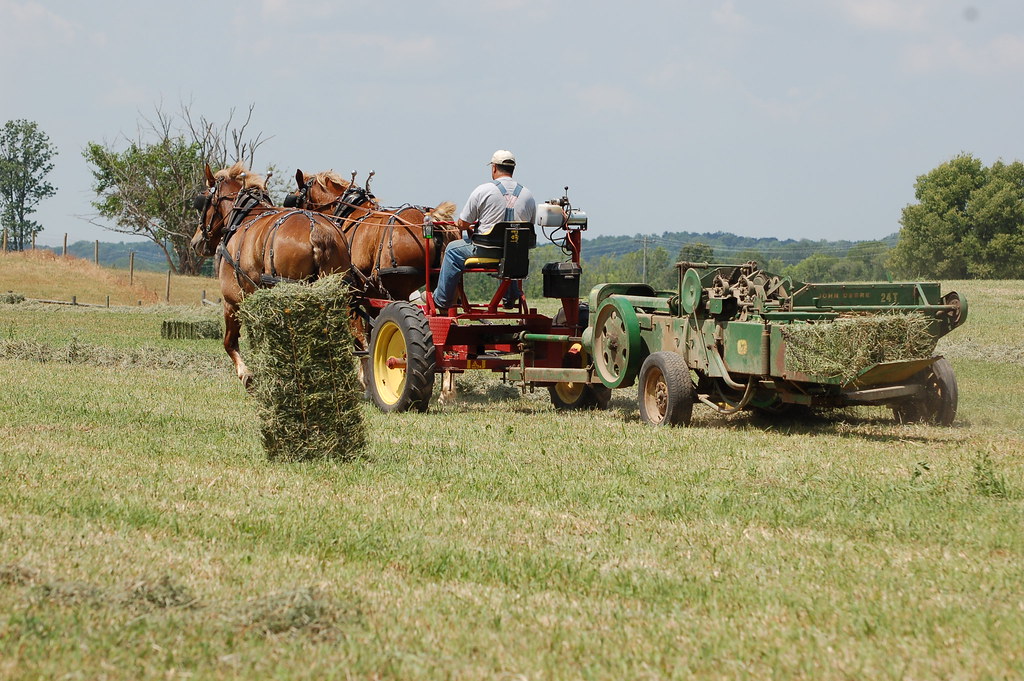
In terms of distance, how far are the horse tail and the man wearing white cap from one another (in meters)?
1.90

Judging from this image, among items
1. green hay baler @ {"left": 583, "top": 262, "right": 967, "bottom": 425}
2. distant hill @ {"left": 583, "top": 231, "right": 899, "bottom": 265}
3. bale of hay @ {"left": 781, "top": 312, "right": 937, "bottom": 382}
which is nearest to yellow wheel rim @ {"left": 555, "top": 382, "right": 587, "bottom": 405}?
green hay baler @ {"left": 583, "top": 262, "right": 967, "bottom": 425}

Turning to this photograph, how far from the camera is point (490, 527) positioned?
233 inches

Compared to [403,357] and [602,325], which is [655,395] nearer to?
[602,325]

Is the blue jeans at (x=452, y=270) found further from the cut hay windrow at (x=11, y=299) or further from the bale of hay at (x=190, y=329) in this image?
the cut hay windrow at (x=11, y=299)

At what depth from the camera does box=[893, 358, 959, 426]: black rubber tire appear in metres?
9.83

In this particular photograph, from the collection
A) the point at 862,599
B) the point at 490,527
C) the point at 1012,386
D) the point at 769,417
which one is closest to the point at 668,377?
the point at 769,417

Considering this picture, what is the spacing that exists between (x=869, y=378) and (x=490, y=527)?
4.15m

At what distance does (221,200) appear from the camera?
49.6 feet

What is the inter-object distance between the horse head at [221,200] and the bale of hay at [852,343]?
8327 mm

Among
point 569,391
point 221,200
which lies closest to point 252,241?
point 221,200

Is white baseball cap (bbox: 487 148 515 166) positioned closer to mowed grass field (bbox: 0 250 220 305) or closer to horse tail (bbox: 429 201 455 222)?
horse tail (bbox: 429 201 455 222)

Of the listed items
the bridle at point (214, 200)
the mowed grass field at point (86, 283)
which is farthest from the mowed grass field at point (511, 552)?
the mowed grass field at point (86, 283)

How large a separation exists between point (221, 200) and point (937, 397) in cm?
964

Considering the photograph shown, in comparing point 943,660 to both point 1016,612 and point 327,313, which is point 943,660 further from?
point 327,313
